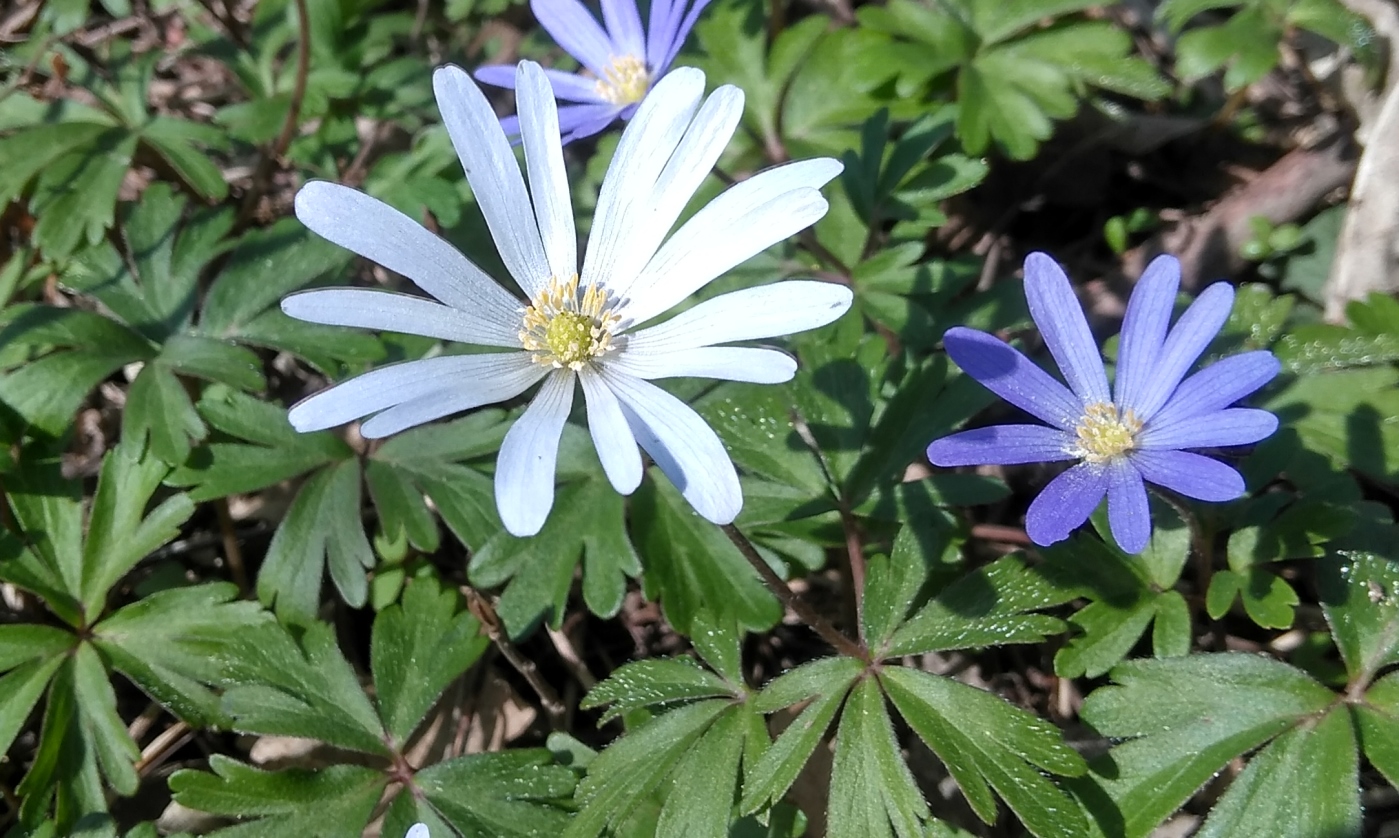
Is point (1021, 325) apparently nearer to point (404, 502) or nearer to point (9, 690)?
point (404, 502)

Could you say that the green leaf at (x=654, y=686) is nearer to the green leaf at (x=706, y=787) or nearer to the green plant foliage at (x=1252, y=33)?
the green leaf at (x=706, y=787)

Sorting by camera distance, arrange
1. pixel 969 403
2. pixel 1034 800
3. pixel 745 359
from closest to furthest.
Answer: pixel 745 359 < pixel 1034 800 < pixel 969 403

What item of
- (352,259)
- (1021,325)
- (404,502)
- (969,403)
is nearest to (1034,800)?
(969,403)

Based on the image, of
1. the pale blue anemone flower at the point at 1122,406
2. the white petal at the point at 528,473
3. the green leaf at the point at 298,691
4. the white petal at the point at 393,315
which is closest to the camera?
the white petal at the point at 528,473

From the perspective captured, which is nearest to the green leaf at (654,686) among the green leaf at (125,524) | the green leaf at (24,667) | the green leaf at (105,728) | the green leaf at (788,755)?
the green leaf at (788,755)

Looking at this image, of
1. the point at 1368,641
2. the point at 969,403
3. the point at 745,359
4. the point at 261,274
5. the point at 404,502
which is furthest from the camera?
the point at 261,274

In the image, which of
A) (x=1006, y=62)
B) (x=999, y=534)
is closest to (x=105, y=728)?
(x=999, y=534)

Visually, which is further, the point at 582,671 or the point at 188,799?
the point at 582,671
